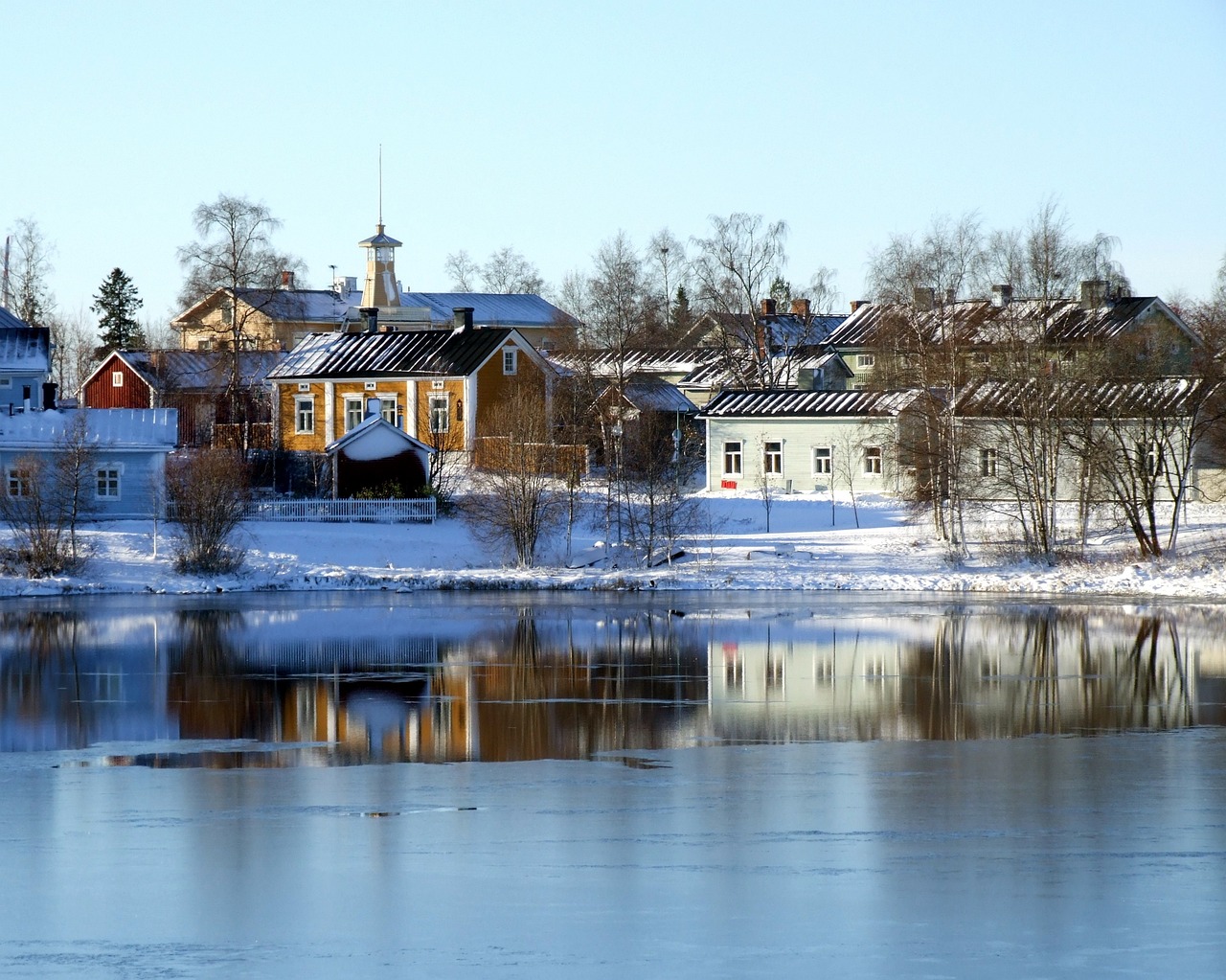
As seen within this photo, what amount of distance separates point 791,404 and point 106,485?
24018 millimetres

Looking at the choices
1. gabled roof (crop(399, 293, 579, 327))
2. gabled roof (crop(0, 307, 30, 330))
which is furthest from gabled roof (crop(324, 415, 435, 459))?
gabled roof (crop(399, 293, 579, 327))

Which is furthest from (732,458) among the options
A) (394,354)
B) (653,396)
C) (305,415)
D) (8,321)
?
(8,321)

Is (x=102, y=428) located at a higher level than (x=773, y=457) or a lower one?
higher

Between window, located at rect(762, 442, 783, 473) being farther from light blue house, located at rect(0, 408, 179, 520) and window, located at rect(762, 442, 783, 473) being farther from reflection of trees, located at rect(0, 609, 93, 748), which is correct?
reflection of trees, located at rect(0, 609, 93, 748)

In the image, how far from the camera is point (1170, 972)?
368 inches

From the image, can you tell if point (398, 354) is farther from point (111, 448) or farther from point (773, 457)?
point (111, 448)

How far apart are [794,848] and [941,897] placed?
1750mm

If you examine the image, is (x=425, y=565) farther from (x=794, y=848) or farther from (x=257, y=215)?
(x=794, y=848)

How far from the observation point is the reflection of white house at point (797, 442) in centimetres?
5784

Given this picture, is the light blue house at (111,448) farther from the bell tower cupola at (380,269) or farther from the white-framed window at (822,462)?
the bell tower cupola at (380,269)

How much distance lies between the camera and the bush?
138 feet

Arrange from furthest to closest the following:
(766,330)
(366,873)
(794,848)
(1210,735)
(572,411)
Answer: (766,330) < (572,411) < (1210,735) < (794,848) < (366,873)

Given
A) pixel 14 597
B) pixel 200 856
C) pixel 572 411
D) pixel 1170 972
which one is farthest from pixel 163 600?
pixel 1170 972

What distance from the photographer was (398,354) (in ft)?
213
